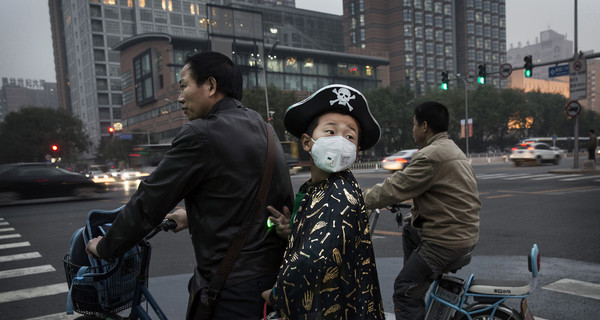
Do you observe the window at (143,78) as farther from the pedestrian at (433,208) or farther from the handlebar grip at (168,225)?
the pedestrian at (433,208)

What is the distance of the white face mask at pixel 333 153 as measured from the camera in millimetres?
1453

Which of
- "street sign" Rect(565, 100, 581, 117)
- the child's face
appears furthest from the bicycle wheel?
"street sign" Rect(565, 100, 581, 117)

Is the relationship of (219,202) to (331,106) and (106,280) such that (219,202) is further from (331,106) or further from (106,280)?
(106,280)


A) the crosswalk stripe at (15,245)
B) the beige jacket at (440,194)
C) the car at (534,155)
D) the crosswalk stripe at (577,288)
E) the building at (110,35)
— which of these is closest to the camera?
the beige jacket at (440,194)

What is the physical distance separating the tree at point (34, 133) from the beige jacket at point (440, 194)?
56722 mm

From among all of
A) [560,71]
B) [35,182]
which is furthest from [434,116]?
[560,71]

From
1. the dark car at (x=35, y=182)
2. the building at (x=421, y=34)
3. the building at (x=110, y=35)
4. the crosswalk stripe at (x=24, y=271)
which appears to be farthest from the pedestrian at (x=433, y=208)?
the building at (x=421, y=34)

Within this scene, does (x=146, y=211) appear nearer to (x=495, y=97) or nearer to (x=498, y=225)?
(x=498, y=225)

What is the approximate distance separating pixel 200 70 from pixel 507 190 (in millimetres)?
14615

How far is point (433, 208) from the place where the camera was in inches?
101

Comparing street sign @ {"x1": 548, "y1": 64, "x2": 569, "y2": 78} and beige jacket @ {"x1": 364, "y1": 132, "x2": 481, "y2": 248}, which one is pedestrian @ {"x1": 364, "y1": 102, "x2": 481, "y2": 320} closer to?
beige jacket @ {"x1": 364, "y1": 132, "x2": 481, "y2": 248}

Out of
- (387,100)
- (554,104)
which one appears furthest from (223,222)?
(554,104)

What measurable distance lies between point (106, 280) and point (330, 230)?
56.0 inches

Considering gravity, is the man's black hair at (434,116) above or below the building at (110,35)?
below
